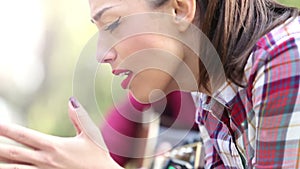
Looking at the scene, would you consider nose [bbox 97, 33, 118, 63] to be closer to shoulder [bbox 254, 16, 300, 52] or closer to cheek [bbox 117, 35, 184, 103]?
cheek [bbox 117, 35, 184, 103]

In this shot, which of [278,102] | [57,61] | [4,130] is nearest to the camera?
[278,102]

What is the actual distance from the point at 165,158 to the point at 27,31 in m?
1.00

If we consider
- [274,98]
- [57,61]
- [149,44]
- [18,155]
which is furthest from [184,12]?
[57,61]

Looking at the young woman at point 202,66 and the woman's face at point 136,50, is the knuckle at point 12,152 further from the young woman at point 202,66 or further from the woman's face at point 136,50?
the woman's face at point 136,50

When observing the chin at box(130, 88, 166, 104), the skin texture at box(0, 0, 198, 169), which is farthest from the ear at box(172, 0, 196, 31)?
the chin at box(130, 88, 166, 104)

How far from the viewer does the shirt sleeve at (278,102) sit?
60cm

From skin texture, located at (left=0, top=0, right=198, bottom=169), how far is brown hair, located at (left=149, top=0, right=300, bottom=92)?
2 cm

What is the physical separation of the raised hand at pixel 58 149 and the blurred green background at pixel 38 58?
1.17m

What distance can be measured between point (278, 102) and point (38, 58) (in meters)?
1.62

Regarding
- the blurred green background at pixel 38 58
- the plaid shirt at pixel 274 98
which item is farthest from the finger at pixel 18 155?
the blurred green background at pixel 38 58

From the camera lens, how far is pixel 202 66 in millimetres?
742

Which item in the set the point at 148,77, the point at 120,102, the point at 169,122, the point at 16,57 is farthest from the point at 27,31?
the point at 148,77

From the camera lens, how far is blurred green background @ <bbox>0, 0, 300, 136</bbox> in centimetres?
197

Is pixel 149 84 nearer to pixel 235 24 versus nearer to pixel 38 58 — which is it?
pixel 235 24
